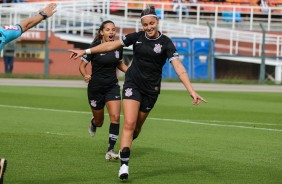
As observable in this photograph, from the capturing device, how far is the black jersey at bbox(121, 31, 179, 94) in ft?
38.0

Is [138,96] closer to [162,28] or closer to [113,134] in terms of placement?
[113,134]

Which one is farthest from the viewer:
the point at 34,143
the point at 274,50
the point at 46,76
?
the point at 274,50

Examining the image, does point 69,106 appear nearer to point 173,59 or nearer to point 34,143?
point 34,143

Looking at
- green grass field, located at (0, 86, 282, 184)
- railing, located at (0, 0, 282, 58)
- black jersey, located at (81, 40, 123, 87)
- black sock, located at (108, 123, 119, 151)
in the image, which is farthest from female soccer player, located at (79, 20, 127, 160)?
railing, located at (0, 0, 282, 58)

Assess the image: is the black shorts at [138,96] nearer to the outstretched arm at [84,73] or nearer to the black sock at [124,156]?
the black sock at [124,156]

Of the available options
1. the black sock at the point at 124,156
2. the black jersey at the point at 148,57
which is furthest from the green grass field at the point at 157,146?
the black jersey at the point at 148,57

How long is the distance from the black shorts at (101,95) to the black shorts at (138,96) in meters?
2.19

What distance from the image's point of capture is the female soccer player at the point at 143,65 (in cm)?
1141

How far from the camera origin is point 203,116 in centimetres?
2198

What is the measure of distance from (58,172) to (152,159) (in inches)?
80.6

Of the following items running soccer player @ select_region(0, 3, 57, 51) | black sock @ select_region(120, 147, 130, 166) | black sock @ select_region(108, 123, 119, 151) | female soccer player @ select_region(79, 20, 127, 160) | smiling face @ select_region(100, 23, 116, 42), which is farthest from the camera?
female soccer player @ select_region(79, 20, 127, 160)

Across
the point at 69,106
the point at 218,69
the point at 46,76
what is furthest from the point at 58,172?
the point at 218,69

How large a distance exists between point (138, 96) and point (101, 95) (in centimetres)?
259

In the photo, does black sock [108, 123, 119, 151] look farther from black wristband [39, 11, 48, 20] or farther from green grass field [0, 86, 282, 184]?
black wristband [39, 11, 48, 20]
